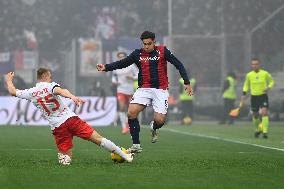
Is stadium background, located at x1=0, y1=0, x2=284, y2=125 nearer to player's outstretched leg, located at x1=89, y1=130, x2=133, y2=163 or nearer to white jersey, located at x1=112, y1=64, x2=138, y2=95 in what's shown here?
white jersey, located at x1=112, y1=64, x2=138, y2=95

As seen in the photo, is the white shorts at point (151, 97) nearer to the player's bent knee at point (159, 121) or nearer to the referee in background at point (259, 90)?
the player's bent knee at point (159, 121)

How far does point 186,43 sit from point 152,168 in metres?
29.1

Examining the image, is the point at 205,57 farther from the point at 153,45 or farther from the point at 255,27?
the point at 153,45

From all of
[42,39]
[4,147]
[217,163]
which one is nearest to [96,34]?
[42,39]

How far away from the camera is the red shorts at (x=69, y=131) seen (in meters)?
13.6

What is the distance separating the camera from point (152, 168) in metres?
12.9

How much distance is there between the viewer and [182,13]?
1748 inches

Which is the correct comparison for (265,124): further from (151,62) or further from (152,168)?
(152,168)

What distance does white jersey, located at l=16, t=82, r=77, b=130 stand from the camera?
13570 millimetres

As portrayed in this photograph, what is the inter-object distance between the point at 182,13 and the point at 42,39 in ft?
53.7

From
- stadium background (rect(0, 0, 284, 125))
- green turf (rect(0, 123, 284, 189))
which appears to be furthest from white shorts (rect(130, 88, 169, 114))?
stadium background (rect(0, 0, 284, 125))

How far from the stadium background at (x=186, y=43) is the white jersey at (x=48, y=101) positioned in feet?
79.6

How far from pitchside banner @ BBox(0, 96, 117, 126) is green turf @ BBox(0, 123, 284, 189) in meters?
13.5

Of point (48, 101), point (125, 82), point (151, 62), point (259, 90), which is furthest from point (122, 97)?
point (48, 101)
